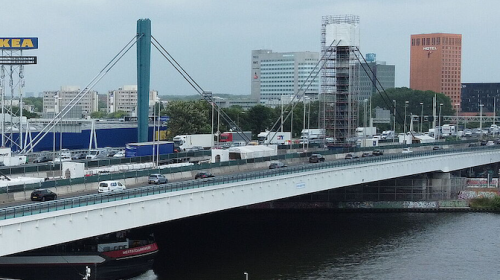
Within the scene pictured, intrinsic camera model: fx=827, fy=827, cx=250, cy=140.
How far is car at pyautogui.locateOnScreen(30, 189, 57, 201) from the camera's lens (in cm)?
3706

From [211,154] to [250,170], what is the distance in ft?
27.2

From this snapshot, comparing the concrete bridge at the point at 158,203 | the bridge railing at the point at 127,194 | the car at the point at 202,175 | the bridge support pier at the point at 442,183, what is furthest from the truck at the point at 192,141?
the car at the point at 202,175

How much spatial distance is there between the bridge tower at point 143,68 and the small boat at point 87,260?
2490 centimetres

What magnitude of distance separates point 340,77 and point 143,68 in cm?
1966

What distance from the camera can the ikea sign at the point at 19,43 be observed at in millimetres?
59000

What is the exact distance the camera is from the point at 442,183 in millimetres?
71875

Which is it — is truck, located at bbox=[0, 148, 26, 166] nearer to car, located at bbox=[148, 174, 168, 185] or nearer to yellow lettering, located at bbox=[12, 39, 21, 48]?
yellow lettering, located at bbox=[12, 39, 21, 48]

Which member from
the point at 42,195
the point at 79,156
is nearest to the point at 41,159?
the point at 79,156

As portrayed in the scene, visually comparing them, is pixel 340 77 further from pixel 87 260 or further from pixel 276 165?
pixel 87 260

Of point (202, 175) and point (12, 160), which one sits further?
point (12, 160)

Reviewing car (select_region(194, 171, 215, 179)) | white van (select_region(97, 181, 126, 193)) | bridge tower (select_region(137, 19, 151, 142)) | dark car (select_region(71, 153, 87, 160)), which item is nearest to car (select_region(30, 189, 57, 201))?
white van (select_region(97, 181, 126, 193))

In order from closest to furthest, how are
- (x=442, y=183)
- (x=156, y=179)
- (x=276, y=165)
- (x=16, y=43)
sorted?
1. (x=156, y=179)
2. (x=276, y=165)
3. (x=16, y=43)
4. (x=442, y=183)

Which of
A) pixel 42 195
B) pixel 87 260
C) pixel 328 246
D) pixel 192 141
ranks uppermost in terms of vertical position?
pixel 192 141

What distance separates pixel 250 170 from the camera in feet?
184
